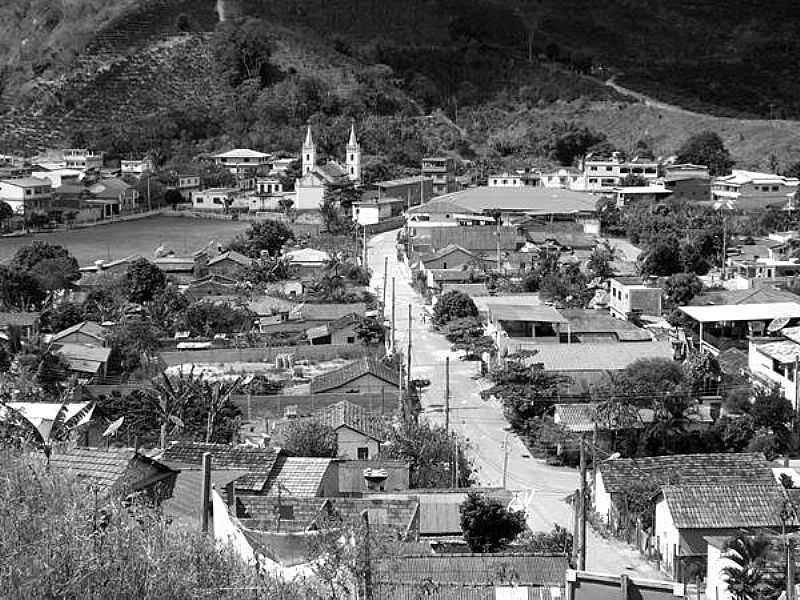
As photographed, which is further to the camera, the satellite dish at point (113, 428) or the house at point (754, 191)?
the house at point (754, 191)

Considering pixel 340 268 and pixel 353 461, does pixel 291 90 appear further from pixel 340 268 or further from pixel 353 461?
pixel 353 461

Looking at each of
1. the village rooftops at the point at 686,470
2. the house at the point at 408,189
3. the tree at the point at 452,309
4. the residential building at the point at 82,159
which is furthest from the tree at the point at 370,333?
the residential building at the point at 82,159

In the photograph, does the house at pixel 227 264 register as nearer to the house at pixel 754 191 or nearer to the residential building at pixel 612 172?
the house at pixel 754 191

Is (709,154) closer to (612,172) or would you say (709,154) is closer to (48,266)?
(612,172)

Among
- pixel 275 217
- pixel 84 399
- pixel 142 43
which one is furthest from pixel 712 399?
pixel 142 43

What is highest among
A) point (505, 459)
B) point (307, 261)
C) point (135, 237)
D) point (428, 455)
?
point (428, 455)

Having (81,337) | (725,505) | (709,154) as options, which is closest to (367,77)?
(709,154)
